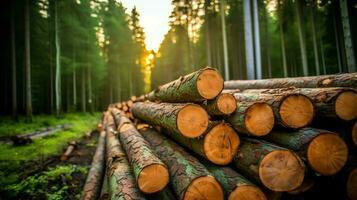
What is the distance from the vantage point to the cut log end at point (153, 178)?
111 inches

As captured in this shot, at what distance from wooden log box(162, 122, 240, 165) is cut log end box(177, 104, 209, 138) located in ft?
0.37

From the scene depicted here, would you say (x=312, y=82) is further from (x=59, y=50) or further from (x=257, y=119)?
(x=59, y=50)

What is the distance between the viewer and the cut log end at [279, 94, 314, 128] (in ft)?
9.80

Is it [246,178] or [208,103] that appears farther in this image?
[208,103]

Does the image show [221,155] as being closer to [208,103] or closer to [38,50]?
[208,103]

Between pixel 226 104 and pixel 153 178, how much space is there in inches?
56.5

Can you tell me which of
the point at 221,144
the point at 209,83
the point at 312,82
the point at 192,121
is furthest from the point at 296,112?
the point at 312,82

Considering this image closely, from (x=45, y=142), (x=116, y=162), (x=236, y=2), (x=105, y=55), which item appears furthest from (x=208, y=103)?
(x=105, y=55)

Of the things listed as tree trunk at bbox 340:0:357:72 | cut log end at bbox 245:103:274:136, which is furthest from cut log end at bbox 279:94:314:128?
tree trunk at bbox 340:0:357:72

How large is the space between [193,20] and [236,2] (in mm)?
4666

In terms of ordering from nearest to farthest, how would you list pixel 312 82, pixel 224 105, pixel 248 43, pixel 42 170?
pixel 224 105
pixel 312 82
pixel 42 170
pixel 248 43

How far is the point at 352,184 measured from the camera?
111 inches

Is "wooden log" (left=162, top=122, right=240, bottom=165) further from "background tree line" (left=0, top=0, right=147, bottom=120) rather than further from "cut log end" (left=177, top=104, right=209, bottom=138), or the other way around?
"background tree line" (left=0, top=0, right=147, bottom=120)

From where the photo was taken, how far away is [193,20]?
80.4ft
